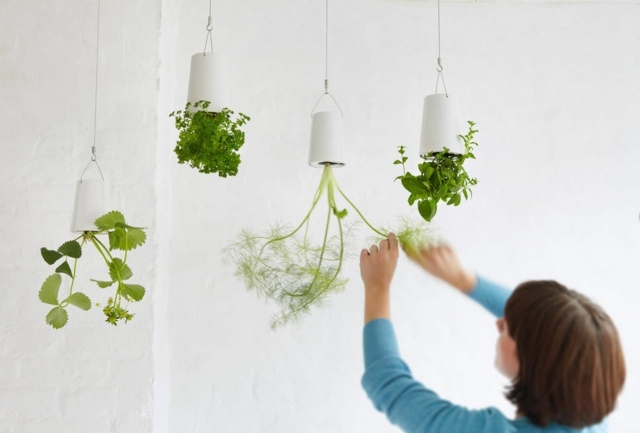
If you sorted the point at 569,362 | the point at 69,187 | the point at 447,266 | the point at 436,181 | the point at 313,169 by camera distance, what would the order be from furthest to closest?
the point at 313,169 → the point at 69,187 → the point at 436,181 → the point at 447,266 → the point at 569,362

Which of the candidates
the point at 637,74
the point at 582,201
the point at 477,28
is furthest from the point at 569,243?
the point at 477,28

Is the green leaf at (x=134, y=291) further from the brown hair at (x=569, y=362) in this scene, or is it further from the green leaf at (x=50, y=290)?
the brown hair at (x=569, y=362)

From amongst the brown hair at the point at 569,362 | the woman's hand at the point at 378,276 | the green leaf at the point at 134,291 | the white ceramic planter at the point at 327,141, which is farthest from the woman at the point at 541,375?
the green leaf at the point at 134,291

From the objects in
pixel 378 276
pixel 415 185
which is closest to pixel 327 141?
pixel 415 185

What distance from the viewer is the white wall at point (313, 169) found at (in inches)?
81.9

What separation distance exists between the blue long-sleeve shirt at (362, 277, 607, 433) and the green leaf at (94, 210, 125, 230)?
757 mm

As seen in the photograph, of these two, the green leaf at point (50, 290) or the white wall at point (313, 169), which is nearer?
the green leaf at point (50, 290)

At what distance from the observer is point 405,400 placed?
1.29 m

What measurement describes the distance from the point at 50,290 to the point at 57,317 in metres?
0.07

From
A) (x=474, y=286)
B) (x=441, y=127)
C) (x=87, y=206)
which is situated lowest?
(x=474, y=286)

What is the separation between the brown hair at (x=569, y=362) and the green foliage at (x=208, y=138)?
2.80 feet

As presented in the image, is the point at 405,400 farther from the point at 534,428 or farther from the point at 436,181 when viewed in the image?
the point at 436,181

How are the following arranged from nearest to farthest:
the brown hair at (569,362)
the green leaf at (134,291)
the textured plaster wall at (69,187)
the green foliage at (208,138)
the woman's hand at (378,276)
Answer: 1. the brown hair at (569,362)
2. the woman's hand at (378,276)
3. the green foliage at (208,138)
4. the green leaf at (134,291)
5. the textured plaster wall at (69,187)

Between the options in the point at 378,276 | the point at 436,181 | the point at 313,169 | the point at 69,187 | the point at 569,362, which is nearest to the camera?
the point at 569,362
